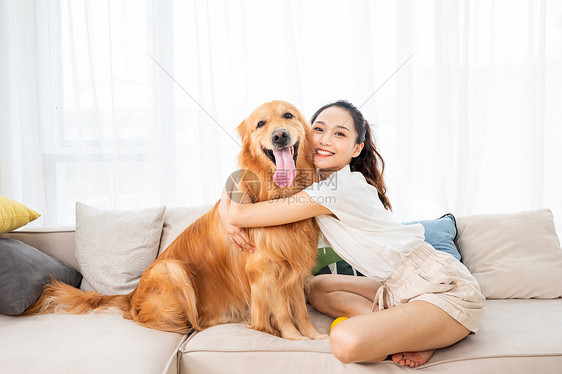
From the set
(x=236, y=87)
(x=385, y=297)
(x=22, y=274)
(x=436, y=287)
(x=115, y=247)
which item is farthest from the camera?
(x=236, y=87)

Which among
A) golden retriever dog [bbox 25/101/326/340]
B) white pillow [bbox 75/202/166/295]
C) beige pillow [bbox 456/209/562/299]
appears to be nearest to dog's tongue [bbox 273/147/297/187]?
golden retriever dog [bbox 25/101/326/340]

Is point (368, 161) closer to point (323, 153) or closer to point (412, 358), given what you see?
point (323, 153)

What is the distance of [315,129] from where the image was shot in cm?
163

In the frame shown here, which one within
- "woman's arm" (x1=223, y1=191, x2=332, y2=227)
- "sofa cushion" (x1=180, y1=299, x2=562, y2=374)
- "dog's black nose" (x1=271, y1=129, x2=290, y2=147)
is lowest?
"sofa cushion" (x1=180, y1=299, x2=562, y2=374)

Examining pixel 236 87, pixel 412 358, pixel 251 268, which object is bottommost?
pixel 412 358

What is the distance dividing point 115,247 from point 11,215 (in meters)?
0.48

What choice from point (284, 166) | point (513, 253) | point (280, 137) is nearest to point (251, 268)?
point (284, 166)

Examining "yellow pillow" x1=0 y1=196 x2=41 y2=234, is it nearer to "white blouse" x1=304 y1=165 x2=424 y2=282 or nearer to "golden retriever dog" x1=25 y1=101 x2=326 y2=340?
"golden retriever dog" x1=25 y1=101 x2=326 y2=340

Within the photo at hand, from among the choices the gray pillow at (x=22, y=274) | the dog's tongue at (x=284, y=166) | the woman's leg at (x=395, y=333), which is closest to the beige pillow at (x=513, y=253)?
the woman's leg at (x=395, y=333)

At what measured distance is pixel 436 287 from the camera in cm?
138

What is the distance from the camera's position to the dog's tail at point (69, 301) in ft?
5.59

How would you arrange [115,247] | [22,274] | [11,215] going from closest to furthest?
[22,274] → [11,215] → [115,247]

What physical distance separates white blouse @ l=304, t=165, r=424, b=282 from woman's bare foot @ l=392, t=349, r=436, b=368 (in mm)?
287

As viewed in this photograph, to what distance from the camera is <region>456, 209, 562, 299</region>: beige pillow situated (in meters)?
1.88
